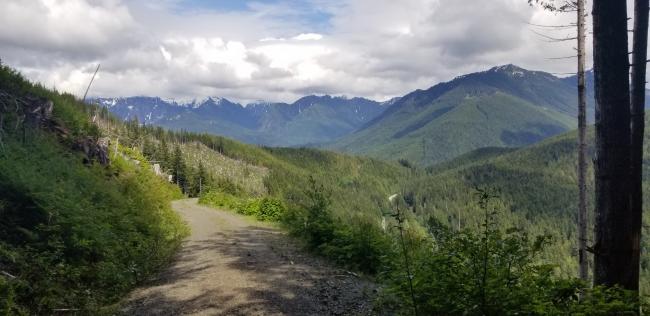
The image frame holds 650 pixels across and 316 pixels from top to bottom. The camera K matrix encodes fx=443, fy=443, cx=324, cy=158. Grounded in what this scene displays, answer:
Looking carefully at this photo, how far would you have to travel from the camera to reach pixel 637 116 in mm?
7754

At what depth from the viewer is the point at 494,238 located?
6.56 metres

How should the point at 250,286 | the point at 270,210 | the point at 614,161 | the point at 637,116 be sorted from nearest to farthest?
the point at 614,161
the point at 637,116
the point at 250,286
the point at 270,210

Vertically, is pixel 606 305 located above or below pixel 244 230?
above

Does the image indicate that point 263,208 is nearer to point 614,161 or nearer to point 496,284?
point 496,284

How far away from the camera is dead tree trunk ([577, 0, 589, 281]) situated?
13.0 m

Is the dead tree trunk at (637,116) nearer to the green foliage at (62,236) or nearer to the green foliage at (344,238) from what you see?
the green foliage at (344,238)

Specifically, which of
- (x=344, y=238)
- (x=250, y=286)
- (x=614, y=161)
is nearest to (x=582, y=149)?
(x=344, y=238)

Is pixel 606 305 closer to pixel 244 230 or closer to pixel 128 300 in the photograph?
pixel 128 300

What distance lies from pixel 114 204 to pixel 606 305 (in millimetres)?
17126

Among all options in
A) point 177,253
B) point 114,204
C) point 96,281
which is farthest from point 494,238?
point 114,204

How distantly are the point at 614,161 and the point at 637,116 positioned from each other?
2191 millimetres

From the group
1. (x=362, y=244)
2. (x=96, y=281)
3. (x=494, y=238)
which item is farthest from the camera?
(x=362, y=244)

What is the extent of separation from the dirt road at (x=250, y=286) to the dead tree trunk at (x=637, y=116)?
5185 mm

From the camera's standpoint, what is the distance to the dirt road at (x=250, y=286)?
9.36 m
